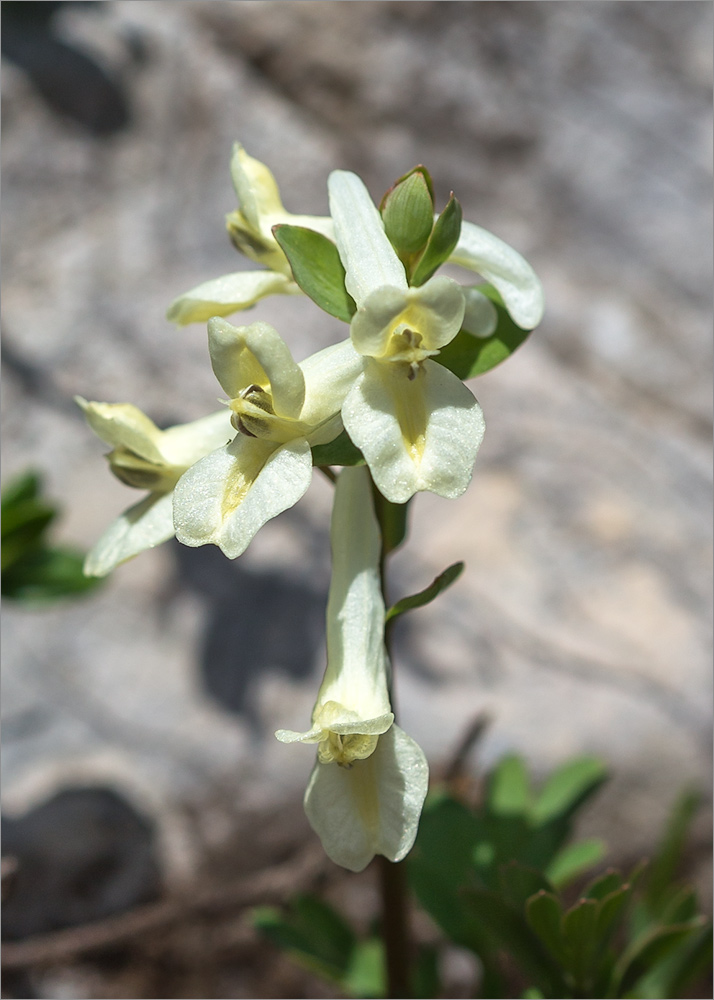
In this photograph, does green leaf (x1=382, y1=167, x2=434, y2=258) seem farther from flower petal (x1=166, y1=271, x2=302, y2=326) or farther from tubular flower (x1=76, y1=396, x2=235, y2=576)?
tubular flower (x1=76, y1=396, x2=235, y2=576)

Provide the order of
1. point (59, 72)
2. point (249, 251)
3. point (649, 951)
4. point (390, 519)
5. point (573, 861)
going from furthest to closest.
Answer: point (59, 72)
point (573, 861)
point (649, 951)
point (249, 251)
point (390, 519)

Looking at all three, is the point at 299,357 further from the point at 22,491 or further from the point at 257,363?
the point at 257,363

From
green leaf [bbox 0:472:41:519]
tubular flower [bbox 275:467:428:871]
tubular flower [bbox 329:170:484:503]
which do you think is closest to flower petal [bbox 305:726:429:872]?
tubular flower [bbox 275:467:428:871]

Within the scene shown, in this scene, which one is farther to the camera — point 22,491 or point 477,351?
point 22,491

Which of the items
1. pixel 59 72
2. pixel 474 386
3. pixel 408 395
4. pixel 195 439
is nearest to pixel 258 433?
pixel 408 395

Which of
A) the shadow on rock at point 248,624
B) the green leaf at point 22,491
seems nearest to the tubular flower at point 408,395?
the green leaf at point 22,491

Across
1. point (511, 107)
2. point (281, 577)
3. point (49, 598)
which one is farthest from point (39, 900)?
point (511, 107)

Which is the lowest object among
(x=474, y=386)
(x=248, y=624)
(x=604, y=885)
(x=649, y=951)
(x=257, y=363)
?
(x=248, y=624)
